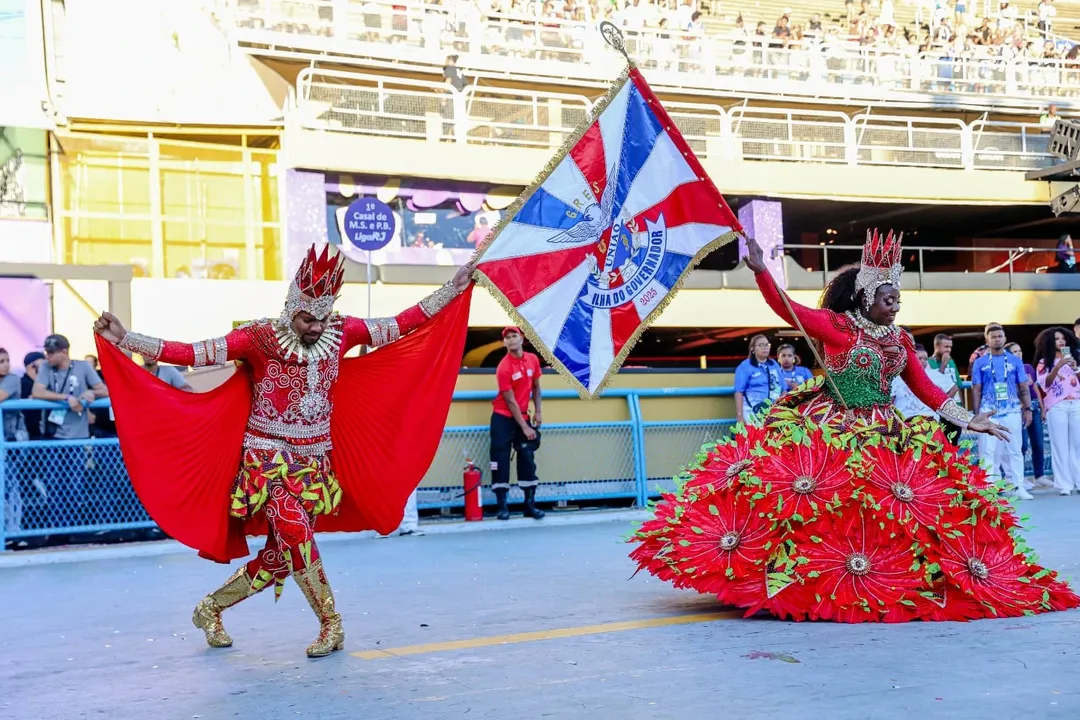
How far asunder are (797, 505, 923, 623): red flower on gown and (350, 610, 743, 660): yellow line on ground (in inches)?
22.0

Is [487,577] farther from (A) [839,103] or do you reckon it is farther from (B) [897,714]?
(A) [839,103]

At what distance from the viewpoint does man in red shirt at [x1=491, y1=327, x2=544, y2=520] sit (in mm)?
12266

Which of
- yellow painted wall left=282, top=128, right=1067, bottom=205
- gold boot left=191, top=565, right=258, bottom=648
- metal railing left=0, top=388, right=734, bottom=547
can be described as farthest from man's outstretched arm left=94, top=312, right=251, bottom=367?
yellow painted wall left=282, top=128, right=1067, bottom=205

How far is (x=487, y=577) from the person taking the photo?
27.7 feet

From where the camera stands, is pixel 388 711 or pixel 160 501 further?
pixel 160 501

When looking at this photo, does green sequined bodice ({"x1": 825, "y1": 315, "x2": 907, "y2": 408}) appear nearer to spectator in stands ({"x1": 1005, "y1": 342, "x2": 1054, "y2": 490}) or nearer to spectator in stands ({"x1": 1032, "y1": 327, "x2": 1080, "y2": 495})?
spectator in stands ({"x1": 1032, "y1": 327, "x2": 1080, "y2": 495})

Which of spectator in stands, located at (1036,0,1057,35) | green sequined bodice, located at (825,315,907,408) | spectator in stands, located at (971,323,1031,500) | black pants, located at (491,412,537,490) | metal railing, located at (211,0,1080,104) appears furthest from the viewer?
spectator in stands, located at (1036,0,1057,35)

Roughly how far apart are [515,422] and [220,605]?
641cm

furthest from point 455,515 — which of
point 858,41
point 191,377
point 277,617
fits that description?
point 858,41

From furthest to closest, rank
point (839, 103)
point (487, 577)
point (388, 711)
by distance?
point (839, 103) < point (487, 577) < point (388, 711)

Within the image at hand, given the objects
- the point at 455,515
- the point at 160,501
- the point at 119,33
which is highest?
the point at 119,33

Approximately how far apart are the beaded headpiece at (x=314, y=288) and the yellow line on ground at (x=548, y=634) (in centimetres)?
162

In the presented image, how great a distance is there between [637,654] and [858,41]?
85.4ft

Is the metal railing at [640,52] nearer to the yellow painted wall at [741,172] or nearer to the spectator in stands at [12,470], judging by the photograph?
the yellow painted wall at [741,172]
